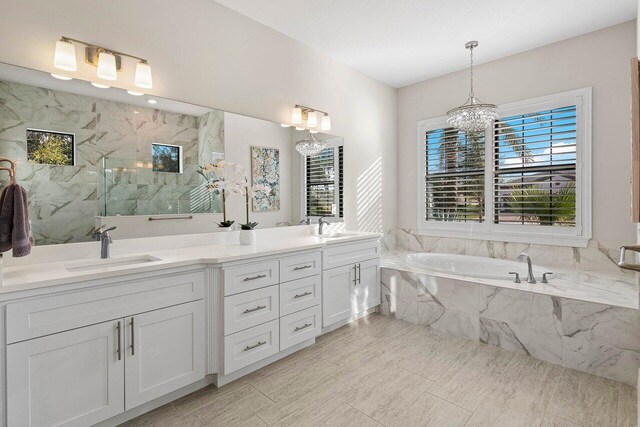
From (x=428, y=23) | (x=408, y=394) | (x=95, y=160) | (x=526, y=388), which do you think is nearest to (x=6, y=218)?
(x=95, y=160)

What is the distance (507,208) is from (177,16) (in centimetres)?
364

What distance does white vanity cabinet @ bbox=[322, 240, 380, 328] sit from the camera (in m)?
2.89

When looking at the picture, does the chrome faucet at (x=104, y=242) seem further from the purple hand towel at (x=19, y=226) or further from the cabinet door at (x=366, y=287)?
the cabinet door at (x=366, y=287)

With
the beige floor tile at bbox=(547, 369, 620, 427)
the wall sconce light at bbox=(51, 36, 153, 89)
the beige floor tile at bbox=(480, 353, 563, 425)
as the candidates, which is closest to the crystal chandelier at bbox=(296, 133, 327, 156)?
the wall sconce light at bbox=(51, 36, 153, 89)

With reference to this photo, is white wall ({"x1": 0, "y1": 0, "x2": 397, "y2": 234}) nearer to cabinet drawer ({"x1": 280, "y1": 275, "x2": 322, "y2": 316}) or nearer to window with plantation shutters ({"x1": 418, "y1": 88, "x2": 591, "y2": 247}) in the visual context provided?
window with plantation shutters ({"x1": 418, "y1": 88, "x2": 591, "y2": 247})

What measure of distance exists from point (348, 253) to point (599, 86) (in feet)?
9.25

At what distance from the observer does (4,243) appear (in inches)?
59.0

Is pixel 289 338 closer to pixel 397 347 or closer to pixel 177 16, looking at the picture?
pixel 397 347

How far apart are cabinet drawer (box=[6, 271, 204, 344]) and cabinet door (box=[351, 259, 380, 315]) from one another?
63.1 inches

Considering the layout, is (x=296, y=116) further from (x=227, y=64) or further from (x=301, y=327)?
(x=301, y=327)

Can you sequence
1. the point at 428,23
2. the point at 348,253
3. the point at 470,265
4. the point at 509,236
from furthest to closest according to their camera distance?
the point at 470,265
the point at 509,236
the point at 348,253
the point at 428,23

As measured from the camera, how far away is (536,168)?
11.2ft

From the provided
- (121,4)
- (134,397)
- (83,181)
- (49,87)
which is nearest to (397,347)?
(134,397)

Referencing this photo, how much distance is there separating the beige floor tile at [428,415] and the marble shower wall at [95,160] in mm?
1969
